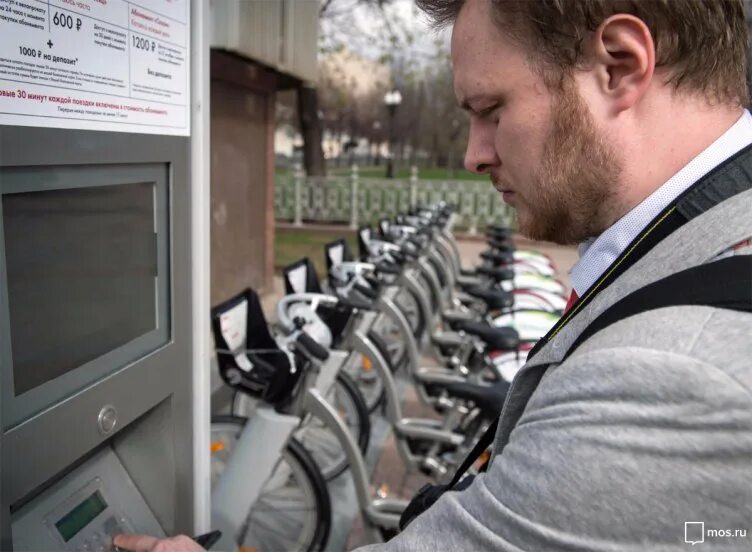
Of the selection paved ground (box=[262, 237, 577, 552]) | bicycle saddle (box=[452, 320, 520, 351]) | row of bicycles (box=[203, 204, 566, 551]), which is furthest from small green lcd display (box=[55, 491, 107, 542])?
bicycle saddle (box=[452, 320, 520, 351])

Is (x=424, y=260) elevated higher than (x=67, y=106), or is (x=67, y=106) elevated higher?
(x=67, y=106)

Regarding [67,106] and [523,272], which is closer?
[67,106]

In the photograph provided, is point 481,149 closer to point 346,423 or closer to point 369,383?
point 346,423

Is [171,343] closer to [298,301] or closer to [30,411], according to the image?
[30,411]

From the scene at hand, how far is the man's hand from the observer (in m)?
1.23

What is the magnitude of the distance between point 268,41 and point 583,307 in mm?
3885

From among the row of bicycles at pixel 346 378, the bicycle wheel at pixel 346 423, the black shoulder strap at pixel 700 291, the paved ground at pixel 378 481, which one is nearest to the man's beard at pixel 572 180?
the black shoulder strap at pixel 700 291

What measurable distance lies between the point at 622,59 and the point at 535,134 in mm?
141

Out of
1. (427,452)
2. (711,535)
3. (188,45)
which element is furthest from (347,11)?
(711,535)

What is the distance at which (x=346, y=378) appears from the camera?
3564 mm

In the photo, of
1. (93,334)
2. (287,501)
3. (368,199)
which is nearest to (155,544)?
(93,334)

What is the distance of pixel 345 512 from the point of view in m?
3.37

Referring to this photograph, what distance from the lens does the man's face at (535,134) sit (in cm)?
92

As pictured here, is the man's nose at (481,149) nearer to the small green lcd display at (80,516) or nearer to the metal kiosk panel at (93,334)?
the metal kiosk panel at (93,334)
